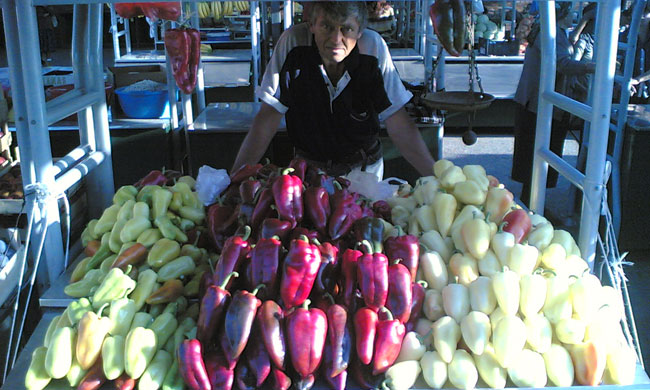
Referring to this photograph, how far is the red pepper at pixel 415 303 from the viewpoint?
185 cm

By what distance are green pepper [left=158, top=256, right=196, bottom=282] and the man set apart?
1120mm

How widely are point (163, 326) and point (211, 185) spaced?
719 mm

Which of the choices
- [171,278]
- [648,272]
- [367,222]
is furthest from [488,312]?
[648,272]

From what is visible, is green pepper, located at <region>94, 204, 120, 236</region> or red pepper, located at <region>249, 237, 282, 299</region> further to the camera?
green pepper, located at <region>94, 204, 120, 236</region>

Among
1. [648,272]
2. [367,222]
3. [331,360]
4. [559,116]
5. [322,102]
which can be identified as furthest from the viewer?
[559,116]

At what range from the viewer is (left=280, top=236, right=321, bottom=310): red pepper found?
5.78 feet

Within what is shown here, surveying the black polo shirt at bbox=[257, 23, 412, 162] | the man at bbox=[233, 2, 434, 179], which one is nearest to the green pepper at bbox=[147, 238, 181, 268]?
the man at bbox=[233, 2, 434, 179]

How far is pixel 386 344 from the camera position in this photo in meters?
1.72

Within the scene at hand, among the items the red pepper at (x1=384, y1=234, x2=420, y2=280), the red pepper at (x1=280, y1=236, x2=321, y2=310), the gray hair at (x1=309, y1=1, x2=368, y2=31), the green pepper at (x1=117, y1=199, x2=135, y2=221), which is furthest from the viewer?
the gray hair at (x1=309, y1=1, x2=368, y2=31)

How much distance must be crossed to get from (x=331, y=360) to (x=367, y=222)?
475 millimetres

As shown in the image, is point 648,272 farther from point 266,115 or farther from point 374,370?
point 374,370

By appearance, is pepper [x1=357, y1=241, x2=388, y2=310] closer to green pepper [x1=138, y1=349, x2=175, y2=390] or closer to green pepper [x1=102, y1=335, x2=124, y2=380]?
green pepper [x1=138, y1=349, x2=175, y2=390]

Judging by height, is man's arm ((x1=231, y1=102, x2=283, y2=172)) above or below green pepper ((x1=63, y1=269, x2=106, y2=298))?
above

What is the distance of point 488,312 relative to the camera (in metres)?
1.82
